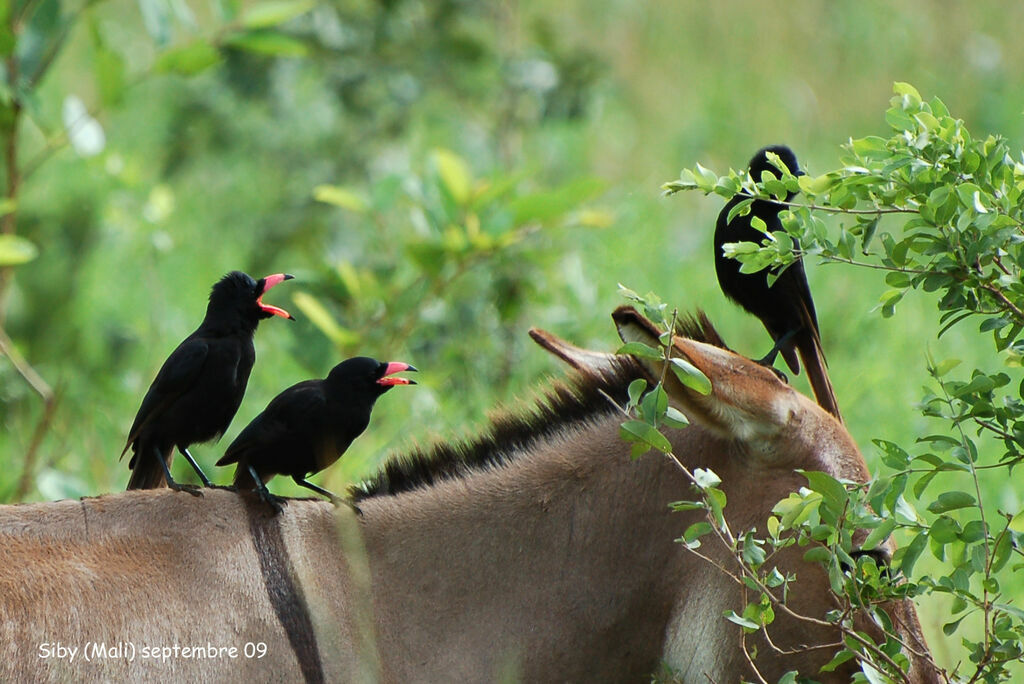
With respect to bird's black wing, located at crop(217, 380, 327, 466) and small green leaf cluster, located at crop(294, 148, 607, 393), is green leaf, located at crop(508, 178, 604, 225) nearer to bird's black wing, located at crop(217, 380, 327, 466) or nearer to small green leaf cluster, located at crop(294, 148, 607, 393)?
small green leaf cluster, located at crop(294, 148, 607, 393)

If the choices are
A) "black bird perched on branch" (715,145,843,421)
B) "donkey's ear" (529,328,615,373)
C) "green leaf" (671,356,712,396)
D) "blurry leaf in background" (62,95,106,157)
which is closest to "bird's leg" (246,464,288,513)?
"donkey's ear" (529,328,615,373)

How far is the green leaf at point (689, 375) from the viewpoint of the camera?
80.4 inches

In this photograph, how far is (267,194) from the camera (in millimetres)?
8711

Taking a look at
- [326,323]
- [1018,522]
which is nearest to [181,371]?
[1018,522]

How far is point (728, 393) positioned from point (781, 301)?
1.73 feet

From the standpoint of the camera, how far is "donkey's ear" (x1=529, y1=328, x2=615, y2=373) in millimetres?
2346

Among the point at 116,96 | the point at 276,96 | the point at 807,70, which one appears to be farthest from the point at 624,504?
the point at 807,70

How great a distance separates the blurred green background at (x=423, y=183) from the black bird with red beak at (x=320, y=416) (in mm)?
682

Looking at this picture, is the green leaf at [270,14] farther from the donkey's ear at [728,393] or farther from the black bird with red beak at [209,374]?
the donkey's ear at [728,393]

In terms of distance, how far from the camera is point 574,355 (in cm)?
243

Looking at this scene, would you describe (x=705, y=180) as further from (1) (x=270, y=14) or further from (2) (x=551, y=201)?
(1) (x=270, y=14)

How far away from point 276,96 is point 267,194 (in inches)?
54.1

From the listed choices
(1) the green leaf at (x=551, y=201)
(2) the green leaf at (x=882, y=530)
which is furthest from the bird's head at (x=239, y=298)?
(1) the green leaf at (x=551, y=201)

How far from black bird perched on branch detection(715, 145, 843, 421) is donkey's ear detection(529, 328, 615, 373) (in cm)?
39
